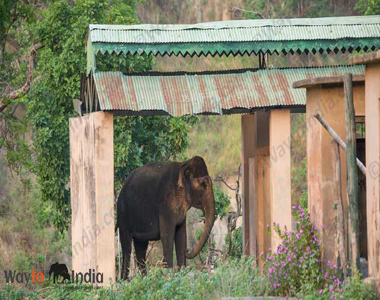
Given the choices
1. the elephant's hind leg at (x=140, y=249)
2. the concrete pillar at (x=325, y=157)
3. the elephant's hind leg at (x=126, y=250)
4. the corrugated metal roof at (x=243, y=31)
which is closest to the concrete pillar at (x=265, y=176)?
the corrugated metal roof at (x=243, y=31)

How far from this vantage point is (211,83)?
46.6 ft

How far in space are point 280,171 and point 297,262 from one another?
9.60 ft

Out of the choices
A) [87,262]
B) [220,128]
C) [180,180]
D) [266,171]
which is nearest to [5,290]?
[87,262]

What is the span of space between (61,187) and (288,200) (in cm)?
646

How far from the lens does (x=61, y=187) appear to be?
19.1 meters

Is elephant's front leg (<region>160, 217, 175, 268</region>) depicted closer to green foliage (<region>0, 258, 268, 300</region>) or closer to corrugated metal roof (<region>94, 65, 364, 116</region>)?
corrugated metal roof (<region>94, 65, 364, 116</region>)

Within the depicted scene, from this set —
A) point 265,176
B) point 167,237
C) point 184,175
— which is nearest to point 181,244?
point 167,237

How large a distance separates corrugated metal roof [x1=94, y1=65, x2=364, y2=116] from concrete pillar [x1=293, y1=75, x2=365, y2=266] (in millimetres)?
2159

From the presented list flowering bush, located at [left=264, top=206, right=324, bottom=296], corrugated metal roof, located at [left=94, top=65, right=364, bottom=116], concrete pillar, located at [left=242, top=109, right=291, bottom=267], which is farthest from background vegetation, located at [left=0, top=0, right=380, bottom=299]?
corrugated metal roof, located at [left=94, top=65, right=364, bottom=116]

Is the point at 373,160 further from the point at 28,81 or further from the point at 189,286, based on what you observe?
the point at 28,81

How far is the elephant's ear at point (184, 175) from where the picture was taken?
15.6 meters

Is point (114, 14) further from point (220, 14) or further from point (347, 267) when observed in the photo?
point (220, 14)

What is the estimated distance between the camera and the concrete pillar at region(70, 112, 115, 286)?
43.8ft

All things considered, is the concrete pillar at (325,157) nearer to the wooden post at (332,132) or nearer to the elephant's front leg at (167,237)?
the wooden post at (332,132)
